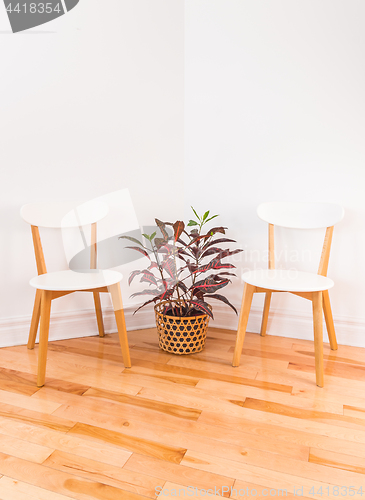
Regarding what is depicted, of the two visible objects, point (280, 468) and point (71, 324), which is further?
point (71, 324)

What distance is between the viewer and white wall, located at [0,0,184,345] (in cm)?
187

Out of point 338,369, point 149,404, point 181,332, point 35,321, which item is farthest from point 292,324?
point 35,321

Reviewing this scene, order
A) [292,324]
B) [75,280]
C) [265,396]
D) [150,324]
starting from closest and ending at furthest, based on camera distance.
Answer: [265,396]
[75,280]
[292,324]
[150,324]

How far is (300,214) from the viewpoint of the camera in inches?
→ 75.7

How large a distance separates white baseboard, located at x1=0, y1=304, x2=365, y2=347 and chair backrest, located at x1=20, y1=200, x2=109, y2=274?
325 millimetres

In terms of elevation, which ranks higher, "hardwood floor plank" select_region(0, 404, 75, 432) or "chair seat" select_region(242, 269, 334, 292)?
"chair seat" select_region(242, 269, 334, 292)

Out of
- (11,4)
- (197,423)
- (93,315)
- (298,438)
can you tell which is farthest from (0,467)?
(11,4)

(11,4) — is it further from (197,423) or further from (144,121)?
(197,423)

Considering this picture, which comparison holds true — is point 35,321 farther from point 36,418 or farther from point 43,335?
point 36,418

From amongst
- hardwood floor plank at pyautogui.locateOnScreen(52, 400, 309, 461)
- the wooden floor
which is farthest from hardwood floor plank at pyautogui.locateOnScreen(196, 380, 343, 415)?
hardwood floor plank at pyautogui.locateOnScreen(52, 400, 309, 461)

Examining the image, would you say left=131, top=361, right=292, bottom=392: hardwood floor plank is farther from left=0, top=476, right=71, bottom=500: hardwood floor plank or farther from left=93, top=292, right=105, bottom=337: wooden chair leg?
left=0, top=476, right=71, bottom=500: hardwood floor plank

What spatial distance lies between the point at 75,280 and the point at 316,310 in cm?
98

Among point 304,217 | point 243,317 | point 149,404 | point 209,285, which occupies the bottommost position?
point 149,404

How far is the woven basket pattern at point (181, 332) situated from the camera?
6.06ft
